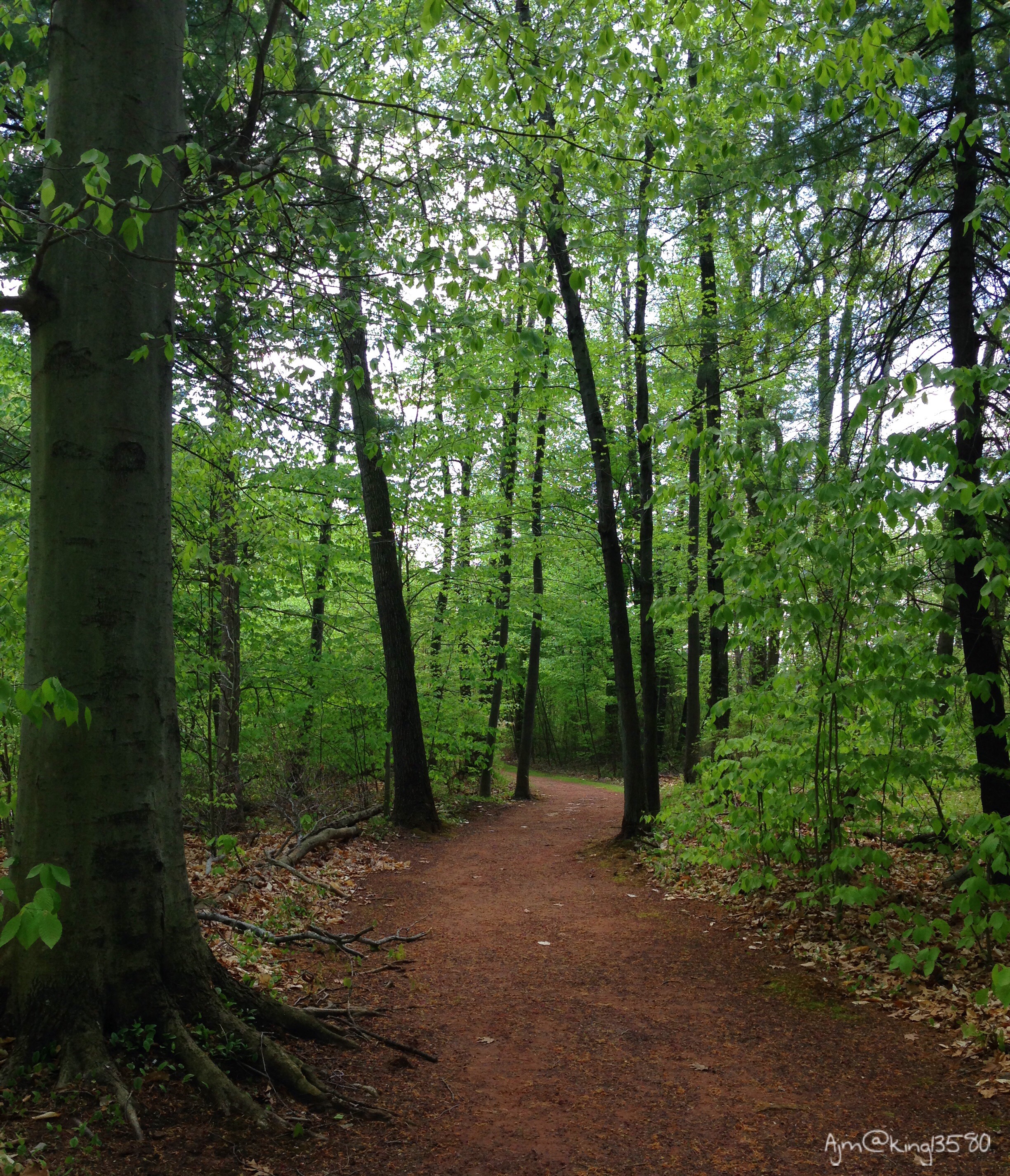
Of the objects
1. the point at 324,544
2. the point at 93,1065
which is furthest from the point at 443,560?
the point at 93,1065

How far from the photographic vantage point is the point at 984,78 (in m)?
5.85

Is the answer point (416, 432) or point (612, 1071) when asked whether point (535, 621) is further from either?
point (612, 1071)

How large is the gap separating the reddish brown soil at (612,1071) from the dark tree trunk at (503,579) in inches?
329

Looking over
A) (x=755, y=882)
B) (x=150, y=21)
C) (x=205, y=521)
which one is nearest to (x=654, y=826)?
(x=755, y=882)

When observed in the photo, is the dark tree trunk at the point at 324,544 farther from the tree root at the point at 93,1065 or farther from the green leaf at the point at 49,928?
the green leaf at the point at 49,928

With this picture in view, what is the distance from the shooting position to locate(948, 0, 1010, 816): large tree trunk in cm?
572

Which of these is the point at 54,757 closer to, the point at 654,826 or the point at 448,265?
the point at 448,265

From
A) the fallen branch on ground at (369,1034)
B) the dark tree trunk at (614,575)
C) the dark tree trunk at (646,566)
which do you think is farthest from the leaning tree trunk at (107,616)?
the dark tree trunk at (646,566)

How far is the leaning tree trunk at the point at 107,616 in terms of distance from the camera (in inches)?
118

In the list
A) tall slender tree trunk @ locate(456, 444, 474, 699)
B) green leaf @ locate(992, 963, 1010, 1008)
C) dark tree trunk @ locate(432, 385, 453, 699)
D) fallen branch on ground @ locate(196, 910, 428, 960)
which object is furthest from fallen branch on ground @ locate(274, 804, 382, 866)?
green leaf @ locate(992, 963, 1010, 1008)

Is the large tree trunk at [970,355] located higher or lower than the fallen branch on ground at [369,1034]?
higher

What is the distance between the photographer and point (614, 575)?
32.8 ft

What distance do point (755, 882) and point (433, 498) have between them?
744 centimetres

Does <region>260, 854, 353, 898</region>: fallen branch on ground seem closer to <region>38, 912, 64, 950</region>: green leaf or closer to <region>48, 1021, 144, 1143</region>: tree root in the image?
<region>48, 1021, 144, 1143</region>: tree root
